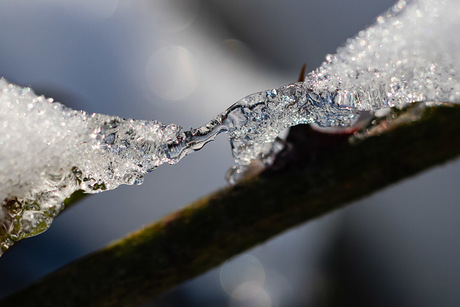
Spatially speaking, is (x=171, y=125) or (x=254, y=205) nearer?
(x=171, y=125)

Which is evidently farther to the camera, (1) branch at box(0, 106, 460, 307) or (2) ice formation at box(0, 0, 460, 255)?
(1) branch at box(0, 106, 460, 307)

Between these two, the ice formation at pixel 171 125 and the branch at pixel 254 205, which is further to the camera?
the branch at pixel 254 205

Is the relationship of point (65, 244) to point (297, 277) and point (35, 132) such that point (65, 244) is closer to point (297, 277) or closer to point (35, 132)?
point (297, 277)

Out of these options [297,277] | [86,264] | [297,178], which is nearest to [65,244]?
A: [297,277]
